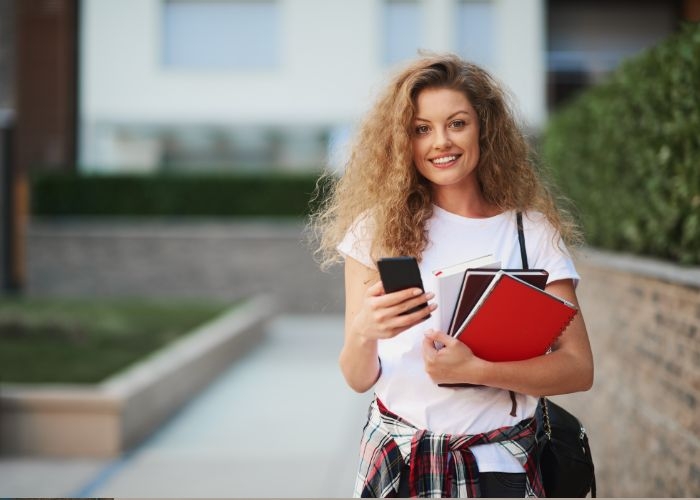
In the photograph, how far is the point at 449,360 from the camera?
77.2 inches

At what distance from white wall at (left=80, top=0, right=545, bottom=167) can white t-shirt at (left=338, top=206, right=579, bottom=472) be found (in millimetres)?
15856

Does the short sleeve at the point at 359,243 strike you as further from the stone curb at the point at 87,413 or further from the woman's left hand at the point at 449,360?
the stone curb at the point at 87,413

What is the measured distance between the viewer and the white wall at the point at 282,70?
17.8m

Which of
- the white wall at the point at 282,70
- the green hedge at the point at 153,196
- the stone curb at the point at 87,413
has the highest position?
the white wall at the point at 282,70

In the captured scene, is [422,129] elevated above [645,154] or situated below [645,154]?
above

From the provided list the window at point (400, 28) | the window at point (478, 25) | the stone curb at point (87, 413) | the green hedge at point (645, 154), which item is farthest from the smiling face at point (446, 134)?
the window at point (478, 25)

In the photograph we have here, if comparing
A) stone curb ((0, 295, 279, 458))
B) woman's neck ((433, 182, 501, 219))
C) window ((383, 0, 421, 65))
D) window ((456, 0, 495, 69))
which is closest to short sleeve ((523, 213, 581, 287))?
woman's neck ((433, 182, 501, 219))

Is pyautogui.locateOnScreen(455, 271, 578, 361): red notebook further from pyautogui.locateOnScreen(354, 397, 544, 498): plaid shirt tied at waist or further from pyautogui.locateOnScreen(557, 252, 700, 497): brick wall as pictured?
pyautogui.locateOnScreen(557, 252, 700, 497): brick wall

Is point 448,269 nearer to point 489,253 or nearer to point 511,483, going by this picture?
point 489,253

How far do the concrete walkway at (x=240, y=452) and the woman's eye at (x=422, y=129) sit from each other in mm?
3225

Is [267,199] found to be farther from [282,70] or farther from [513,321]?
[513,321]

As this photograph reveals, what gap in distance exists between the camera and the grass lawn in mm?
7094

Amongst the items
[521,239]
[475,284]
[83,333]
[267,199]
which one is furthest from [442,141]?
[267,199]

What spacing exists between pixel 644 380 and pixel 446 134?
250cm
